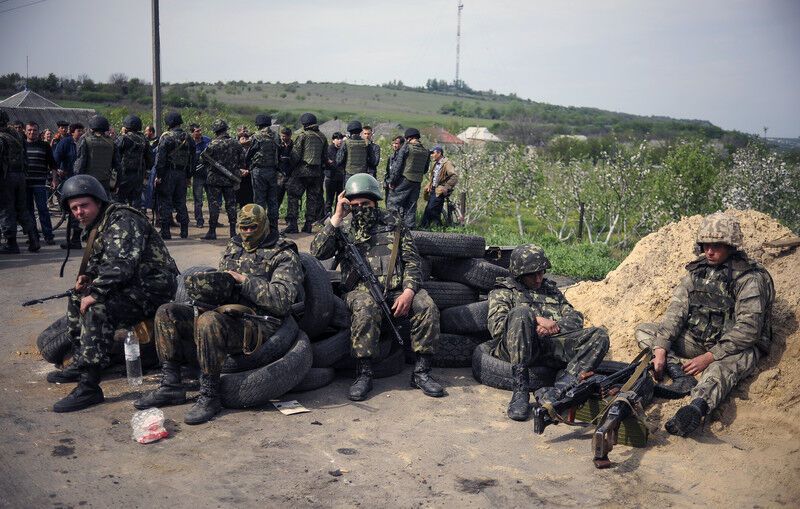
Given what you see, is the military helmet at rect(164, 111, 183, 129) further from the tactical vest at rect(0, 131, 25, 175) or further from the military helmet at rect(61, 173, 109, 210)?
the military helmet at rect(61, 173, 109, 210)

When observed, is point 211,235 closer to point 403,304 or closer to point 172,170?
point 172,170

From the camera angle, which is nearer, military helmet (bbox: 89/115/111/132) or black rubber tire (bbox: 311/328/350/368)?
black rubber tire (bbox: 311/328/350/368)

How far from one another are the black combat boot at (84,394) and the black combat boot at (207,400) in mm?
854

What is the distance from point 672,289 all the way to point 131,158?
9.70 m

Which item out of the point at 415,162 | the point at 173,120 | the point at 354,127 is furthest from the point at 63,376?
the point at 354,127

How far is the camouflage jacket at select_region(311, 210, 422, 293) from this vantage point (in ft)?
23.2

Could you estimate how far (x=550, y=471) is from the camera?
5156 mm

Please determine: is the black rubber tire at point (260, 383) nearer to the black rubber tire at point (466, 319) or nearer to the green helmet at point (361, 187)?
the green helmet at point (361, 187)

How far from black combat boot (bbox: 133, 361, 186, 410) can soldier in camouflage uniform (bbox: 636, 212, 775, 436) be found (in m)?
4.16

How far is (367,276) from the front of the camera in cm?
703

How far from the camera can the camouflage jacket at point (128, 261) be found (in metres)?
6.00

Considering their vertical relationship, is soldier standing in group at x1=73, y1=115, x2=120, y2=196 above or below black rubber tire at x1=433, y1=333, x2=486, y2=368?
above

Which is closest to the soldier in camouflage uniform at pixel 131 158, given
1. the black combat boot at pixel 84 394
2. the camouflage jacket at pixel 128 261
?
the camouflage jacket at pixel 128 261

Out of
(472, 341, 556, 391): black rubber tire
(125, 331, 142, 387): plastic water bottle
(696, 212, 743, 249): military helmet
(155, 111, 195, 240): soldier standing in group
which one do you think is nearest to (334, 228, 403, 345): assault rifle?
(472, 341, 556, 391): black rubber tire
